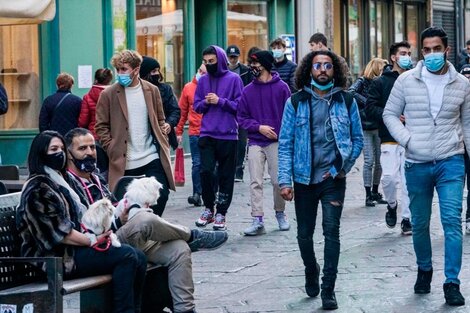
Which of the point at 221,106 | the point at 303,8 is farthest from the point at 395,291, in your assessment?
the point at 303,8

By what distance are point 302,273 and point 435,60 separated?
2.14 m

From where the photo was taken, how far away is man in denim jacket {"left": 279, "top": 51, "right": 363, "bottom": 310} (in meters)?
8.65

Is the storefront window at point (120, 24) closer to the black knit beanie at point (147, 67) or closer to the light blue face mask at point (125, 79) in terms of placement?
the black knit beanie at point (147, 67)

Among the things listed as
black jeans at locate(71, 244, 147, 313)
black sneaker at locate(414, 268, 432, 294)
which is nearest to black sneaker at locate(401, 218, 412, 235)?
black sneaker at locate(414, 268, 432, 294)

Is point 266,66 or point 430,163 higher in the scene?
point 266,66

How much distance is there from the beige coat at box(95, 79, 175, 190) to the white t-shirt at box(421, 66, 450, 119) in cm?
265

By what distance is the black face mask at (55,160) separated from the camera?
7402mm

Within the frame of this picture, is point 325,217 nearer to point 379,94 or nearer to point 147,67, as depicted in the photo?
point 379,94

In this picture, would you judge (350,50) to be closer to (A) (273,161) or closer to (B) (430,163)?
(A) (273,161)

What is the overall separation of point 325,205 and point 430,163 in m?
0.79

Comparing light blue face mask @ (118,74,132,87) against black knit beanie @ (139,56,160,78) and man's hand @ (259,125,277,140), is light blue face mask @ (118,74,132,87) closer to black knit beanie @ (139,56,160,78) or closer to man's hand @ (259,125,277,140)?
man's hand @ (259,125,277,140)

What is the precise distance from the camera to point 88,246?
736 centimetres

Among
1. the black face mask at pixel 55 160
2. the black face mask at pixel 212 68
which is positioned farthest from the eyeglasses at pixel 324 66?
the black face mask at pixel 212 68

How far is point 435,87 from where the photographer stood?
882 cm
